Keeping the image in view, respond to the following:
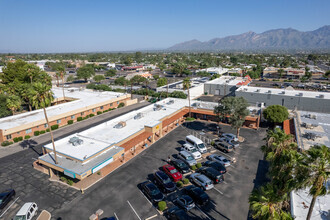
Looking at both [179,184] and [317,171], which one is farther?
[179,184]

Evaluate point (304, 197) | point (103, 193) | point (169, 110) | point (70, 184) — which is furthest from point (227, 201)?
point (169, 110)

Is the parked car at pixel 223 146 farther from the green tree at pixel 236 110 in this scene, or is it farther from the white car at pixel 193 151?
the white car at pixel 193 151

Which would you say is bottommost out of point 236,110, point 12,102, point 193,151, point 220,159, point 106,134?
point 220,159

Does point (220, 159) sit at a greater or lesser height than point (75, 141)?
lesser

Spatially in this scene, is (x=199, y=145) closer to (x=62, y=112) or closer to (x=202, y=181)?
(x=202, y=181)

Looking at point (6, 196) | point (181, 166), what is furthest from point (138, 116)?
point (6, 196)

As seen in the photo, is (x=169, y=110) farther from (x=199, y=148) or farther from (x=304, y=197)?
(x=304, y=197)

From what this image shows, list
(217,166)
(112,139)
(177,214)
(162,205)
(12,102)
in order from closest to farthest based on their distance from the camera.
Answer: (177,214)
(162,205)
(217,166)
(112,139)
(12,102)

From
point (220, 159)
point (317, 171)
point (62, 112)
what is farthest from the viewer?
point (62, 112)
